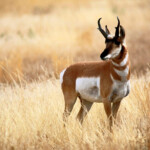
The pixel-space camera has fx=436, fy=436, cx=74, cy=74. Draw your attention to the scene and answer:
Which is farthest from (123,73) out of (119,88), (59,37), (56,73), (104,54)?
(59,37)

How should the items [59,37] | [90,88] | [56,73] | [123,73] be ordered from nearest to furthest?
[123,73], [90,88], [56,73], [59,37]

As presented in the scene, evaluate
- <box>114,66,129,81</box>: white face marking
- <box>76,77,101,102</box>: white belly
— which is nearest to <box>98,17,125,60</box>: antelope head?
<box>114,66,129,81</box>: white face marking

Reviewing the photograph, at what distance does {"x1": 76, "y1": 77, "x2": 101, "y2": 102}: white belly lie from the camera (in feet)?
18.0

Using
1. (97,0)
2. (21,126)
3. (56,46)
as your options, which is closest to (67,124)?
(21,126)

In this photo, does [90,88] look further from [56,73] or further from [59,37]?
[59,37]

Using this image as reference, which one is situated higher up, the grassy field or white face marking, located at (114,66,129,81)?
white face marking, located at (114,66,129,81)

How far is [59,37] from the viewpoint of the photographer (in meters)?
16.3

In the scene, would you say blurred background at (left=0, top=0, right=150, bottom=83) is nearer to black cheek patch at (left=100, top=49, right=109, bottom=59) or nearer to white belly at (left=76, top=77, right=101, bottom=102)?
white belly at (left=76, top=77, right=101, bottom=102)

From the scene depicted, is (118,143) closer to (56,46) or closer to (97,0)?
(56,46)

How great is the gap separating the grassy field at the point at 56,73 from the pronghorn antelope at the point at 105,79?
0.27 metres

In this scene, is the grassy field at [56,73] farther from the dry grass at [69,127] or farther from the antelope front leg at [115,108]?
the antelope front leg at [115,108]

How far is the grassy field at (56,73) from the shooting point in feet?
17.0

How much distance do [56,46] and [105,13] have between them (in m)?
6.65

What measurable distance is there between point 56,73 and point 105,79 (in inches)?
143
